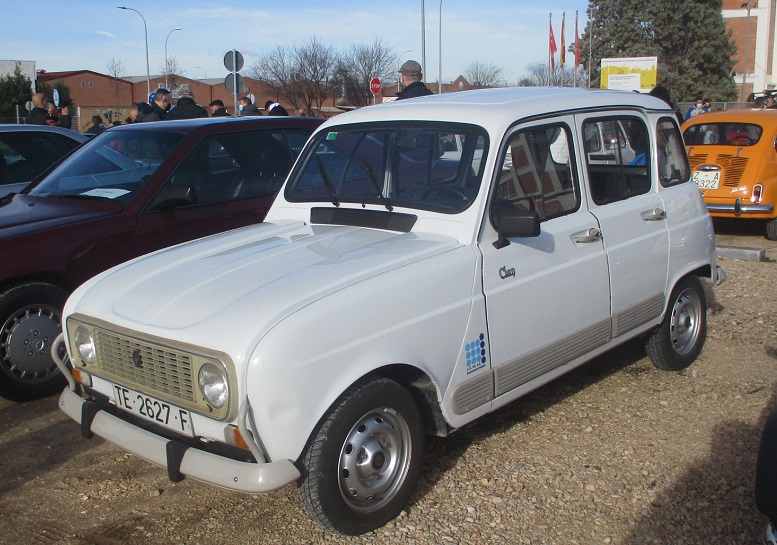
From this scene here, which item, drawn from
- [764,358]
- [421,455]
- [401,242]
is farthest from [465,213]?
[764,358]

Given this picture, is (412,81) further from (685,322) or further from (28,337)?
(28,337)

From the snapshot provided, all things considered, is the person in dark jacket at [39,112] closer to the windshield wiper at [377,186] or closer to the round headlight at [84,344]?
the windshield wiper at [377,186]

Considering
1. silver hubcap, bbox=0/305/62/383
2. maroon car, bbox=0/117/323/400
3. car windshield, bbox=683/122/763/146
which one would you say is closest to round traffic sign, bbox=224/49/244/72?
maroon car, bbox=0/117/323/400

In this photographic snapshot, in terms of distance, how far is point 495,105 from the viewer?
4.35 metres

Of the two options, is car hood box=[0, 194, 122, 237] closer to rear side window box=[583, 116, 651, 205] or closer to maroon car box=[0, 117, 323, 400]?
maroon car box=[0, 117, 323, 400]

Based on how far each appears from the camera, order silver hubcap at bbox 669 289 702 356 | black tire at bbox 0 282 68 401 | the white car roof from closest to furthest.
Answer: the white car roof, black tire at bbox 0 282 68 401, silver hubcap at bbox 669 289 702 356

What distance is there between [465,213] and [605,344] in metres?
1.37

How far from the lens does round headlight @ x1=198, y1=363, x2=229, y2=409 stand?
310 cm

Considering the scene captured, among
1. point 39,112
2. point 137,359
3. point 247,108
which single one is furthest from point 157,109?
point 137,359

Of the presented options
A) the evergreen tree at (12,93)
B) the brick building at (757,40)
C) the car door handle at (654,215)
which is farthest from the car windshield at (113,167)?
the brick building at (757,40)

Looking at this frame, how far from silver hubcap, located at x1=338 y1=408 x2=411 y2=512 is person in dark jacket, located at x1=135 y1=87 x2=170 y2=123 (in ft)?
28.9

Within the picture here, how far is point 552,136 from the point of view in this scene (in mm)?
4488

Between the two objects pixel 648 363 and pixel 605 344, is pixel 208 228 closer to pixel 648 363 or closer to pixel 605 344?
pixel 605 344

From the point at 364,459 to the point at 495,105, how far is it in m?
2.09
